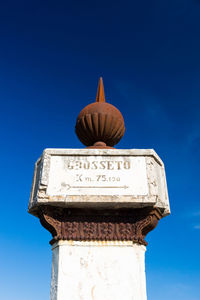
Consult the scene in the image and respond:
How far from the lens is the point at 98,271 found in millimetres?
4449

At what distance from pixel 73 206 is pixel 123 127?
2200 millimetres

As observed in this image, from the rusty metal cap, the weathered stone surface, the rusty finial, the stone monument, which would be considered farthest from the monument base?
the rusty finial

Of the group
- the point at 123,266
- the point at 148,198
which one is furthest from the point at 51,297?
the point at 148,198

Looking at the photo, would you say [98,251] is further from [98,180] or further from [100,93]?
[100,93]

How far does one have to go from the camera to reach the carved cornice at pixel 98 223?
468 cm

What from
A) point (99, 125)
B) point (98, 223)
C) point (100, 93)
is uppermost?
point (100, 93)

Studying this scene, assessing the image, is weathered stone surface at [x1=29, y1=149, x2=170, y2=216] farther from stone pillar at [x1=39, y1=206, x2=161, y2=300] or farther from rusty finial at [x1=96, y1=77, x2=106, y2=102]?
rusty finial at [x1=96, y1=77, x2=106, y2=102]

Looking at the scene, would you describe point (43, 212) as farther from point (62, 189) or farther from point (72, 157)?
point (72, 157)

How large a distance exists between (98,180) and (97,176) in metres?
0.07

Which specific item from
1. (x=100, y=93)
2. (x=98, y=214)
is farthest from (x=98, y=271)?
(x=100, y=93)

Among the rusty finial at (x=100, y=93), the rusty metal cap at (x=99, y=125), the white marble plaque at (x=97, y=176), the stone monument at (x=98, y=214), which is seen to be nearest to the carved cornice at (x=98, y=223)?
the stone monument at (x=98, y=214)

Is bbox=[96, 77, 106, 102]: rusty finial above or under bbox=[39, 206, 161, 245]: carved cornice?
above

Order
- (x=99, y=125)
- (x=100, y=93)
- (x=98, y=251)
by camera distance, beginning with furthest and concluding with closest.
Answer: (x=100, y=93) → (x=99, y=125) → (x=98, y=251)

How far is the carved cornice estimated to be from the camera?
15.3ft
